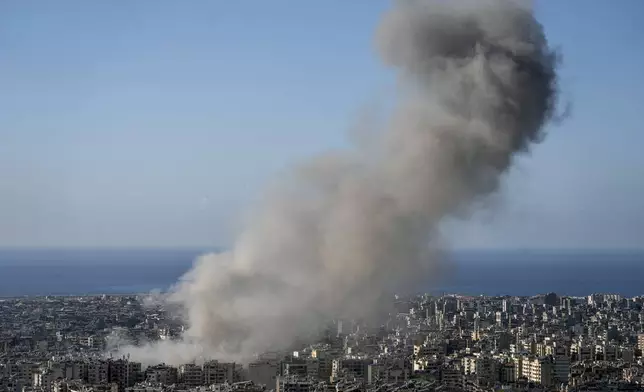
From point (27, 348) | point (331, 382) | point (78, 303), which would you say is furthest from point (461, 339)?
point (78, 303)

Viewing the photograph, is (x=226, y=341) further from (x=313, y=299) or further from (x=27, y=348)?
(x=27, y=348)

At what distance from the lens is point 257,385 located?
59.5ft

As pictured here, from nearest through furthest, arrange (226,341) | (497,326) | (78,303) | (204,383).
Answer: (204,383) < (226,341) < (497,326) < (78,303)

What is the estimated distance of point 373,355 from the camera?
22.7 meters

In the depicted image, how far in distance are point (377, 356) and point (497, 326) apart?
34.9ft

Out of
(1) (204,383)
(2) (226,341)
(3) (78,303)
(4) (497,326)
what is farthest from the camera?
(3) (78,303)

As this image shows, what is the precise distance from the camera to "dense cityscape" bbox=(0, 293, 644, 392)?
1892 cm

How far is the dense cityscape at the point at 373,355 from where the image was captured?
18922 millimetres

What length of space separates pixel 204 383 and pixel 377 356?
4.59 meters

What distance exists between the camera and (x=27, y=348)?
24.9 m

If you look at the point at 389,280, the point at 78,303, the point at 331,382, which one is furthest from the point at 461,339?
the point at 78,303

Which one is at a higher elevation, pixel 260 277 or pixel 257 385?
pixel 260 277

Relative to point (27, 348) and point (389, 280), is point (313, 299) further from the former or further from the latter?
point (27, 348)

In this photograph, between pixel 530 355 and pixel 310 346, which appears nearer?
pixel 530 355
